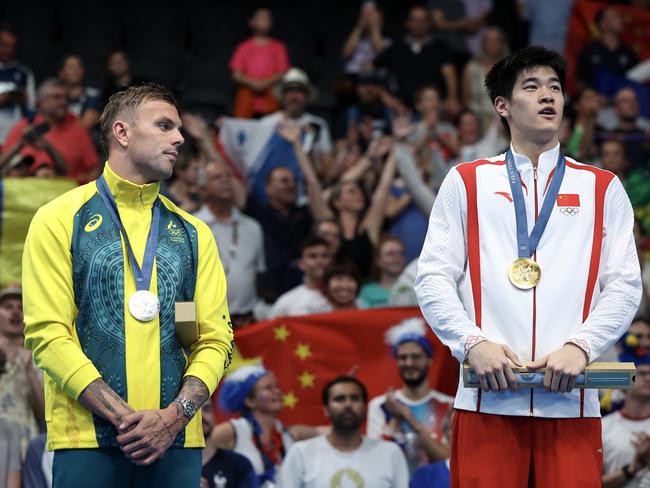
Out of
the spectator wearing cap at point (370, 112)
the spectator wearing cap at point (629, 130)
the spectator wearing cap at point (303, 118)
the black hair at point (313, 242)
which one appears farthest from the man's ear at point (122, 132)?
the spectator wearing cap at point (629, 130)

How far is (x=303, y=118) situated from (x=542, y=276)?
7.98m

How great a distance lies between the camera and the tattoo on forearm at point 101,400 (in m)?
4.61

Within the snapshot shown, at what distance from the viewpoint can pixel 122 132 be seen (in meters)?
5.05

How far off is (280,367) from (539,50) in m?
4.79

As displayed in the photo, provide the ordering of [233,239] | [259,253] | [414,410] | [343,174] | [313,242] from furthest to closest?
1. [343,174]
2. [259,253]
3. [233,239]
4. [313,242]
5. [414,410]

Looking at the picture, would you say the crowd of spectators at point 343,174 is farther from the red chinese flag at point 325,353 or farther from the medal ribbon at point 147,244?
the medal ribbon at point 147,244

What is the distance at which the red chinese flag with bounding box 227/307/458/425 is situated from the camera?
Answer: 9.32m

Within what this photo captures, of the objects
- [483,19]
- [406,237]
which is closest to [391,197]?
[406,237]

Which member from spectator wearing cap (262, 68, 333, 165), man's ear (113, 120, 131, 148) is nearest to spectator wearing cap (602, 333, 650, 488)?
man's ear (113, 120, 131, 148)

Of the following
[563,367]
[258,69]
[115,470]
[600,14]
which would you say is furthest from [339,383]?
[600,14]

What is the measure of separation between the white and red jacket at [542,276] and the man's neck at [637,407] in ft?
12.2

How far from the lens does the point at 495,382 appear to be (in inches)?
181

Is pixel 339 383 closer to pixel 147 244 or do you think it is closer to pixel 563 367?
pixel 147 244

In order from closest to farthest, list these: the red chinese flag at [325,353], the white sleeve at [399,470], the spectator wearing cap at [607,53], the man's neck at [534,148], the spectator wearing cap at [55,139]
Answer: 1. the man's neck at [534,148]
2. the white sleeve at [399,470]
3. the red chinese flag at [325,353]
4. the spectator wearing cap at [55,139]
5. the spectator wearing cap at [607,53]
